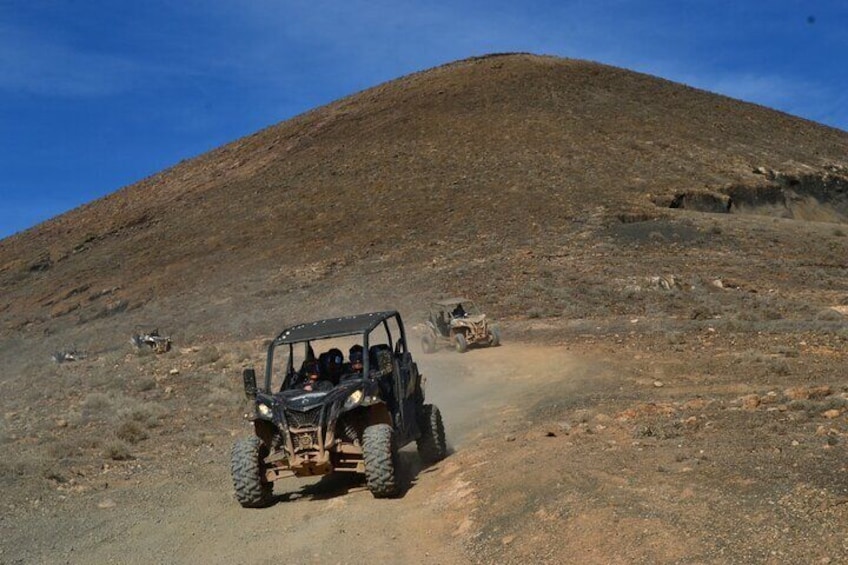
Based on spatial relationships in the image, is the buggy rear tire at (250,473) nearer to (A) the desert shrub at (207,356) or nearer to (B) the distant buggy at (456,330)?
(B) the distant buggy at (456,330)

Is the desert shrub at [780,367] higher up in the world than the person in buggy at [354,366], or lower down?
lower down

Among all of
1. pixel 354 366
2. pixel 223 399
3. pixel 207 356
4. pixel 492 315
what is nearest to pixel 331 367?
pixel 354 366

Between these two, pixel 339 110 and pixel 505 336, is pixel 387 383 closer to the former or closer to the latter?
pixel 505 336

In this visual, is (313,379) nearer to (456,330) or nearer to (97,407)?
(97,407)

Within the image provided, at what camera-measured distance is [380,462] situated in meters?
8.41

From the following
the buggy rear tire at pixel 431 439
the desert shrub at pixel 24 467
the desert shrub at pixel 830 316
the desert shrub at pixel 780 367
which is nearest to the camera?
the buggy rear tire at pixel 431 439

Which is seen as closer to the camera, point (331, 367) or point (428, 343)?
point (331, 367)

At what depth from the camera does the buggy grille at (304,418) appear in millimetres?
8555

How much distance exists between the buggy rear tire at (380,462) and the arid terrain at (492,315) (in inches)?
10.5

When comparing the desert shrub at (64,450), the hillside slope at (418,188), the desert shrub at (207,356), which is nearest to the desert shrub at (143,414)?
the desert shrub at (64,450)

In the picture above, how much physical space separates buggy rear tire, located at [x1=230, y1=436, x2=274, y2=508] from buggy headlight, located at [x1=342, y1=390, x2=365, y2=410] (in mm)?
1120

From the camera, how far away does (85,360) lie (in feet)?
90.1

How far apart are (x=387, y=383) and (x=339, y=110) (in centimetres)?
5967

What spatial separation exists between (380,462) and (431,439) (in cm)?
191
